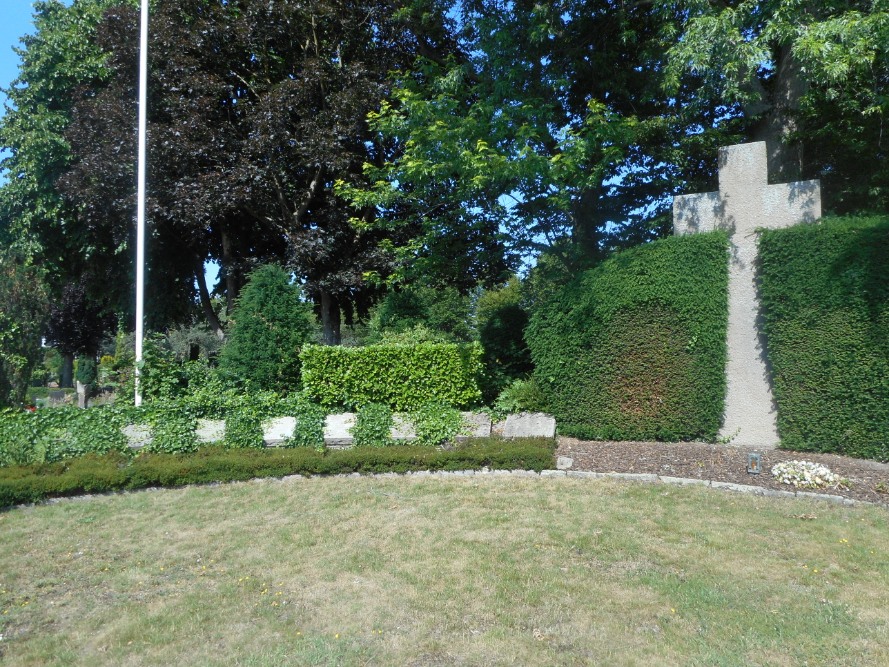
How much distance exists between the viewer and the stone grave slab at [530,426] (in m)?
8.90

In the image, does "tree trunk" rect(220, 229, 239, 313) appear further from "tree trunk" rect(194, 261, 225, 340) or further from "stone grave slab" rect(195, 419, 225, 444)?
"stone grave slab" rect(195, 419, 225, 444)

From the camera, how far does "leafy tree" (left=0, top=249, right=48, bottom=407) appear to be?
1108 centimetres

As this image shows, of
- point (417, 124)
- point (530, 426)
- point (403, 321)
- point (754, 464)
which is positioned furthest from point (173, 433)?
point (754, 464)

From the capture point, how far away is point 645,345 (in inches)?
339

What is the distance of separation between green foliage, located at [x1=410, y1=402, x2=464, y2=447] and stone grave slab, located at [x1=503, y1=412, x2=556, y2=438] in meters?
0.72

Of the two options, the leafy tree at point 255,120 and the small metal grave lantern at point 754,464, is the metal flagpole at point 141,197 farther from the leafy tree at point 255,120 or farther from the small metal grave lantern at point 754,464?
the small metal grave lantern at point 754,464

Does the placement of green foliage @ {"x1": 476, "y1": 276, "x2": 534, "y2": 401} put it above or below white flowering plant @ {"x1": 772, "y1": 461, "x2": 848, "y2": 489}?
above

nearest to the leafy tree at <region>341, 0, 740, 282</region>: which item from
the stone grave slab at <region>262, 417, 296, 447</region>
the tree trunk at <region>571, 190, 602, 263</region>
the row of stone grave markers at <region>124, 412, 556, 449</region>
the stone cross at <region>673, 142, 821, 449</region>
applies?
the tree trunk at <region>571, 190, 602, 263</region>

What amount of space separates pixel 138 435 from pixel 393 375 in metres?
3.87

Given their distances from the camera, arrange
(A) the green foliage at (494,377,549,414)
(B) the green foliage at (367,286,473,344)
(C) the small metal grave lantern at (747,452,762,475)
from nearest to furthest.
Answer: (C) the small metal grave lantern at (747,452,762,475)
(A) the green foliage at (494,377,549,414)
(B) the green foliage at (367,286,473,344)

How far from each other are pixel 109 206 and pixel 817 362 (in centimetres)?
1396

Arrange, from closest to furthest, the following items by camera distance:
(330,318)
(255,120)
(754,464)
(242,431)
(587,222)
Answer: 1. (754,464)
2. (242,431)
3. (587,222)
4. (255,120)
5. (330,318)

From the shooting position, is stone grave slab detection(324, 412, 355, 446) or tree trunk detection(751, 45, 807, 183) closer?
stone grave slab detection(324, 412, 355, 446)

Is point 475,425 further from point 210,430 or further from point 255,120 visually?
point 255,120
